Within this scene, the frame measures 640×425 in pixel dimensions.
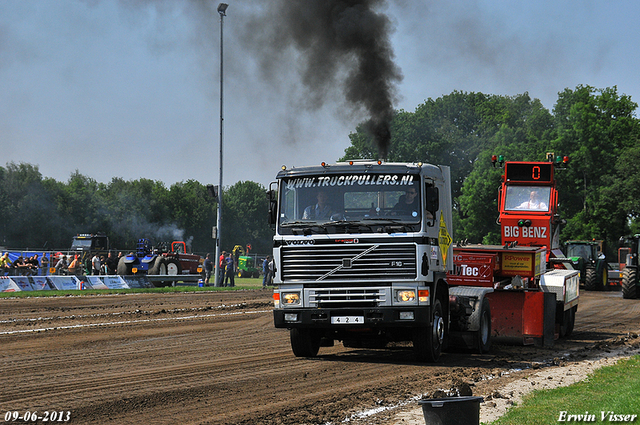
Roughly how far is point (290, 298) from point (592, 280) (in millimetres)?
28226

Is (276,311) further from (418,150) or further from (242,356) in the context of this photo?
(418,150)

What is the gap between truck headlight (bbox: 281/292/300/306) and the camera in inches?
414

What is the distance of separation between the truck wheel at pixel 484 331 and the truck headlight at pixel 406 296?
219 cm

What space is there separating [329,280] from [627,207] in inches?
1894

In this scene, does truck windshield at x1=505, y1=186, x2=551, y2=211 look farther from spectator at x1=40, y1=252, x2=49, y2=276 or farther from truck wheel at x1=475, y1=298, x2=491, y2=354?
spectator at x1=40, y1=252, x2=49, y2=276

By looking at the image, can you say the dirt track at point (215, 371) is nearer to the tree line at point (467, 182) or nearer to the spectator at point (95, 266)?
the spectator at point (95, 266)

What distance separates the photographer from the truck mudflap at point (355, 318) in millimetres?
10172

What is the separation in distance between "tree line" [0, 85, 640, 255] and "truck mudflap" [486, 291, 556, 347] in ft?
78.0

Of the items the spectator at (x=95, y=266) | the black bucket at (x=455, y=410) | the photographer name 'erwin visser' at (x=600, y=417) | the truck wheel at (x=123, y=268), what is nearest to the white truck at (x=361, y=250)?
the photographer name 'erwin visser' at (x=600, y=417)

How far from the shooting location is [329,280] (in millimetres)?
10398

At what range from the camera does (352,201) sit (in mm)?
10508

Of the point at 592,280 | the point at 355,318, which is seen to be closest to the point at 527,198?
the point at 355,318

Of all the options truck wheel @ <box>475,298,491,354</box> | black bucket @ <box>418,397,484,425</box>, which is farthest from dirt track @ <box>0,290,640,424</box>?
black bucket @ <box>418,397,484,425</box>

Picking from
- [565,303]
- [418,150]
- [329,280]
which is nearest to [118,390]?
[329,280]
